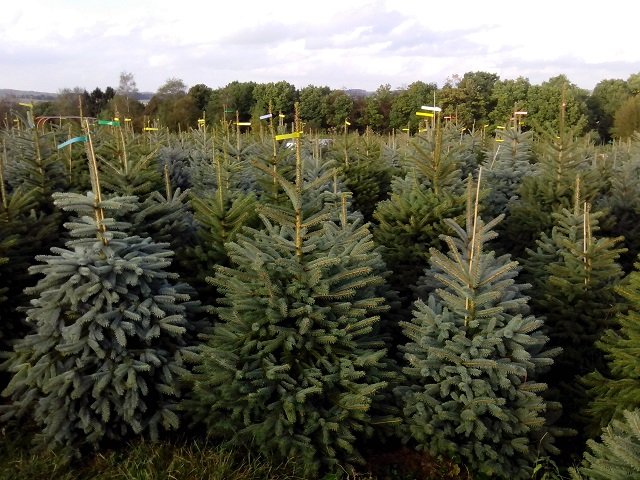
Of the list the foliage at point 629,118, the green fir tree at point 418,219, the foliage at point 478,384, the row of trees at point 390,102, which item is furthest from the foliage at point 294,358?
the foliage at point 629,118

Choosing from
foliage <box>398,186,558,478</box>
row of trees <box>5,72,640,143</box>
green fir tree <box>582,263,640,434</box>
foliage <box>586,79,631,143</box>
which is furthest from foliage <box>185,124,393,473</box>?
foliage <box>586,79,631,143</box>

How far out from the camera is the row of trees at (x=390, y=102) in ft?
111

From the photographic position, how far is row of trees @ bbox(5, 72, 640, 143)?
111ft

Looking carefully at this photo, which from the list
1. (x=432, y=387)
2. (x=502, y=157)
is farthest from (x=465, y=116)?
(x=432, y=387)

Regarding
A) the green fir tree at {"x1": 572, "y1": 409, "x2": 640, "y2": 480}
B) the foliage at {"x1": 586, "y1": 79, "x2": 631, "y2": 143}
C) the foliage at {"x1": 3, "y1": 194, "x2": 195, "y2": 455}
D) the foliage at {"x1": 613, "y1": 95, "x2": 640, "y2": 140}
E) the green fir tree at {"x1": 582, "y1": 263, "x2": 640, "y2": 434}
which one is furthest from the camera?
the foliage at {"x1": 586, "y1": 79, "x2": 631, "y2": 143}

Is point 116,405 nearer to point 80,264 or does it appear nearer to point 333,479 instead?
point 80,264

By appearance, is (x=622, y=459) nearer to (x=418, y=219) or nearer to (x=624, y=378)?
(x=624, y=378)

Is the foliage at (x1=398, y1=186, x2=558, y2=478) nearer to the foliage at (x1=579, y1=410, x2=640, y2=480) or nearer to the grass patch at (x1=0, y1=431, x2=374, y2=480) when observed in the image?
the grass patch at (x1=0, y1=431, x2=374, y2=480)

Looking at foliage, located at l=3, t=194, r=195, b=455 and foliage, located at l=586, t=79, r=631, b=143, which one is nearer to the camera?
foliage, located at l=3, t=194, r=195, b=455

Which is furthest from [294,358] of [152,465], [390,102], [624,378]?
[390,102]

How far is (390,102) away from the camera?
43219 millimetres

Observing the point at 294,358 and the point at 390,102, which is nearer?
the point at 294,358

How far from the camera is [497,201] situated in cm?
927

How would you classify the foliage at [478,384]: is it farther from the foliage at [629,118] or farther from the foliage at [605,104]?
the foliage at [605,104]
